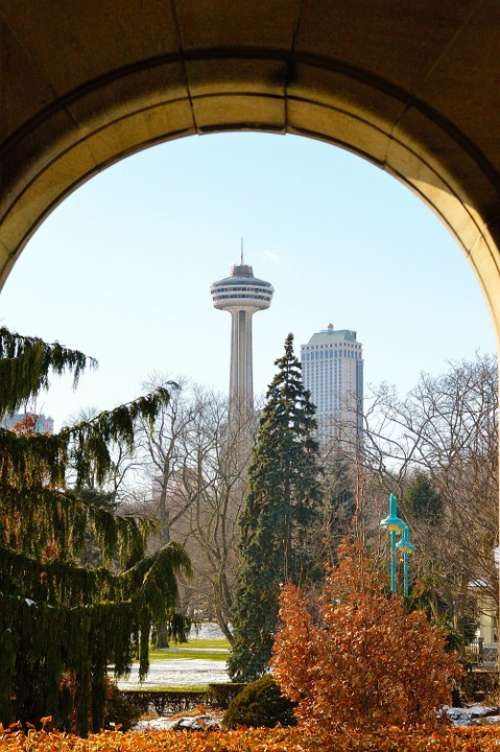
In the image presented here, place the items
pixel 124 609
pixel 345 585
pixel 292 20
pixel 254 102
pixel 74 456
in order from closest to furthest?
1. pixel 292 20
2. pixel 254 102
3. pixel 124 609
4. pixel 74 456
5. pixel 345 585

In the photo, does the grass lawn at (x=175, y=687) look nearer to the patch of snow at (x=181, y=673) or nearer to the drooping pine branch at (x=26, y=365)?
the patch of snow at (x=181, y=673)

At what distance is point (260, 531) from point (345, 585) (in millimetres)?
18231

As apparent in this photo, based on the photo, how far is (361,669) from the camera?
898 centimetres

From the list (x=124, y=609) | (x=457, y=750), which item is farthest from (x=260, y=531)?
(x=457, y=750)

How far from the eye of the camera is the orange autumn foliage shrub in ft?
29.2

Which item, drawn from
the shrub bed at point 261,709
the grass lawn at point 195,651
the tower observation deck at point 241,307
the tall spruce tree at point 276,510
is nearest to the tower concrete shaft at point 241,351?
the tower observation deck at point 241,307

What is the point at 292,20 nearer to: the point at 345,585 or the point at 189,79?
the point at 189,79

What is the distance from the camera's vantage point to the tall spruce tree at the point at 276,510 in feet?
91.4

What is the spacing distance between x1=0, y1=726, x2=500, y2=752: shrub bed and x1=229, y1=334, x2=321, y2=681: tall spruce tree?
19816mm

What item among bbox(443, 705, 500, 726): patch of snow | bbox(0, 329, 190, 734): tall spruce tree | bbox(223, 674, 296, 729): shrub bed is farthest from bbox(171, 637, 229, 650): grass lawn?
bbox(0, 329, 190, 734): tall spruce tree

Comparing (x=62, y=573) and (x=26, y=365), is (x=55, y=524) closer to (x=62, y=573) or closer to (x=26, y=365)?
(x=62, y=573)

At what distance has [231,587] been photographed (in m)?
32.8

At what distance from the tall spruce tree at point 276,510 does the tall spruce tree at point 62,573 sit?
687 inches

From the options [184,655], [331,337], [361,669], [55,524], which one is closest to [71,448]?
[55,524]
